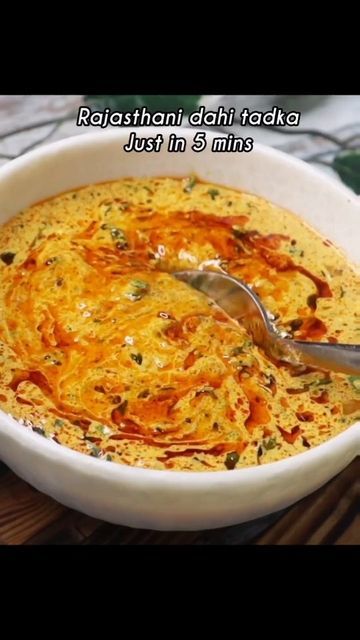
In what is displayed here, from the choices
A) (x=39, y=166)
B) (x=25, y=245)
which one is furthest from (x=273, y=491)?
(x=39, y=166)

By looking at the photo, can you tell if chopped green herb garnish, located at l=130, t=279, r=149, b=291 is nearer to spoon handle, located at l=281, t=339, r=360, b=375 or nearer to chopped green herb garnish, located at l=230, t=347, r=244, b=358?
chopped green herb garnish, located at l=230, t=347, r=244, b=358

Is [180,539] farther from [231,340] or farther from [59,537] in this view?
[231,340]

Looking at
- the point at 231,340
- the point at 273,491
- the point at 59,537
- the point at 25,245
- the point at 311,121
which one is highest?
the point at 311,121

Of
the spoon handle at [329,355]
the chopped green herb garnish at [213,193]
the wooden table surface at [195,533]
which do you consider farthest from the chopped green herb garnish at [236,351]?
the chopped green herb garnish at [213,193]

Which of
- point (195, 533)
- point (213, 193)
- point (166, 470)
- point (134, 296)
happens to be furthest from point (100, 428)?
point (213, 193)

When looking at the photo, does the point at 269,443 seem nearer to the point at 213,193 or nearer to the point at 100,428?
the point at 100,428

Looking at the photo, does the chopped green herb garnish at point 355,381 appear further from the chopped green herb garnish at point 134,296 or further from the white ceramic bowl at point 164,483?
the chopped green herb garnish at point 134,296
